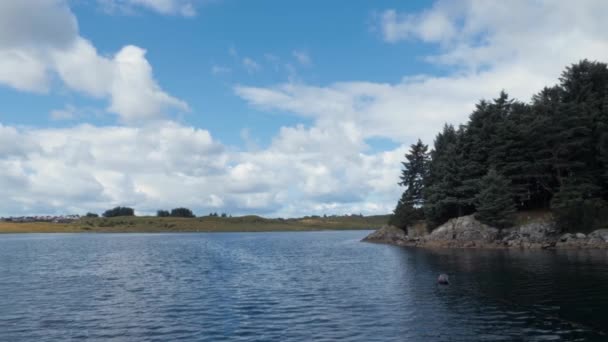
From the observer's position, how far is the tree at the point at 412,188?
115938mm

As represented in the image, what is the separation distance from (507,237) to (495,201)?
7.36 meters

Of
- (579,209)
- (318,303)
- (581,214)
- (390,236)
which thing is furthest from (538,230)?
(318,303)

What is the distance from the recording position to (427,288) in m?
43.2

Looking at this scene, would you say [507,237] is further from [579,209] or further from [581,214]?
[579,209]

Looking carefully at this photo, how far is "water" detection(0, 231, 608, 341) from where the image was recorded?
90.7 feet

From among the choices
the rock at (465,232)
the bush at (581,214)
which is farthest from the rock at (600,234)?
the rock at (465,232)

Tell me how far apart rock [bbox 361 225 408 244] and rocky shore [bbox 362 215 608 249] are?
30.7 feet

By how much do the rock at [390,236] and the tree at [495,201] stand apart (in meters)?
26.0

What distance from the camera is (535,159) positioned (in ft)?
295

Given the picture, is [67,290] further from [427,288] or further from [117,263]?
[427,288]

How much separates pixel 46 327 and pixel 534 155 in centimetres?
8544

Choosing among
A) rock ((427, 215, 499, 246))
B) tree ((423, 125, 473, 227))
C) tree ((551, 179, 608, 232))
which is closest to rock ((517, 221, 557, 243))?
tree ((551, 179, 608, 232))

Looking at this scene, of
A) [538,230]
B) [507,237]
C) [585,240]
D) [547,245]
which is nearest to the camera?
[585,240]

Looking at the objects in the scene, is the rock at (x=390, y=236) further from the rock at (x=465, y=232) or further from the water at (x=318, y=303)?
the water at (x=318, y=303)
